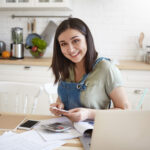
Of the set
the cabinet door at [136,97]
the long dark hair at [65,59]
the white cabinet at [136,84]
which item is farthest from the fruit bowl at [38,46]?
the long dark hair at [65,59]

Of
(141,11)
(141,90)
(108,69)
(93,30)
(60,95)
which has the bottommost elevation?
(141,90)

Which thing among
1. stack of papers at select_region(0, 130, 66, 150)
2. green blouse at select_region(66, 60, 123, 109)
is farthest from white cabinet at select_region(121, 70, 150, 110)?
stack of papers at select_region(0, 130, 66, 150)

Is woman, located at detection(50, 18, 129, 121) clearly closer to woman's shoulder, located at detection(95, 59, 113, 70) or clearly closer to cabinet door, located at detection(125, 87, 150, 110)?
woman's shoulder, located at detection(95, 59, 113, 70)

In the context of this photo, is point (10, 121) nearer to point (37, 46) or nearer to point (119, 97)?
point (119, 97)

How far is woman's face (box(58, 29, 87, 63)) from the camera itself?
119 centimetres

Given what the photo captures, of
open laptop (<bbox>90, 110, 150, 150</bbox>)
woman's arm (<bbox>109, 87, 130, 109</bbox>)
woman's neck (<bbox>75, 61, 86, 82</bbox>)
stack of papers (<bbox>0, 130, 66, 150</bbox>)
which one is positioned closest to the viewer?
open laptop (<bbox>90, 110, 150, 150</bbox>)

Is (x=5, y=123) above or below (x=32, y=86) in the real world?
below

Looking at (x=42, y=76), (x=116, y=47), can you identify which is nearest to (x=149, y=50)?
(x=116, y=47)

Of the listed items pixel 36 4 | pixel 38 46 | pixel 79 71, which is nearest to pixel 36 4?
pixel 36 4

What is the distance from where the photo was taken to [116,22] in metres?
2.98

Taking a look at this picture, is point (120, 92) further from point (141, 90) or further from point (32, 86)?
point (141, 90)

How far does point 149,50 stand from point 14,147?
2.47m

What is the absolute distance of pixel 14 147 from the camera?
84 cm

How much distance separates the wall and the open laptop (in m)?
2.51
